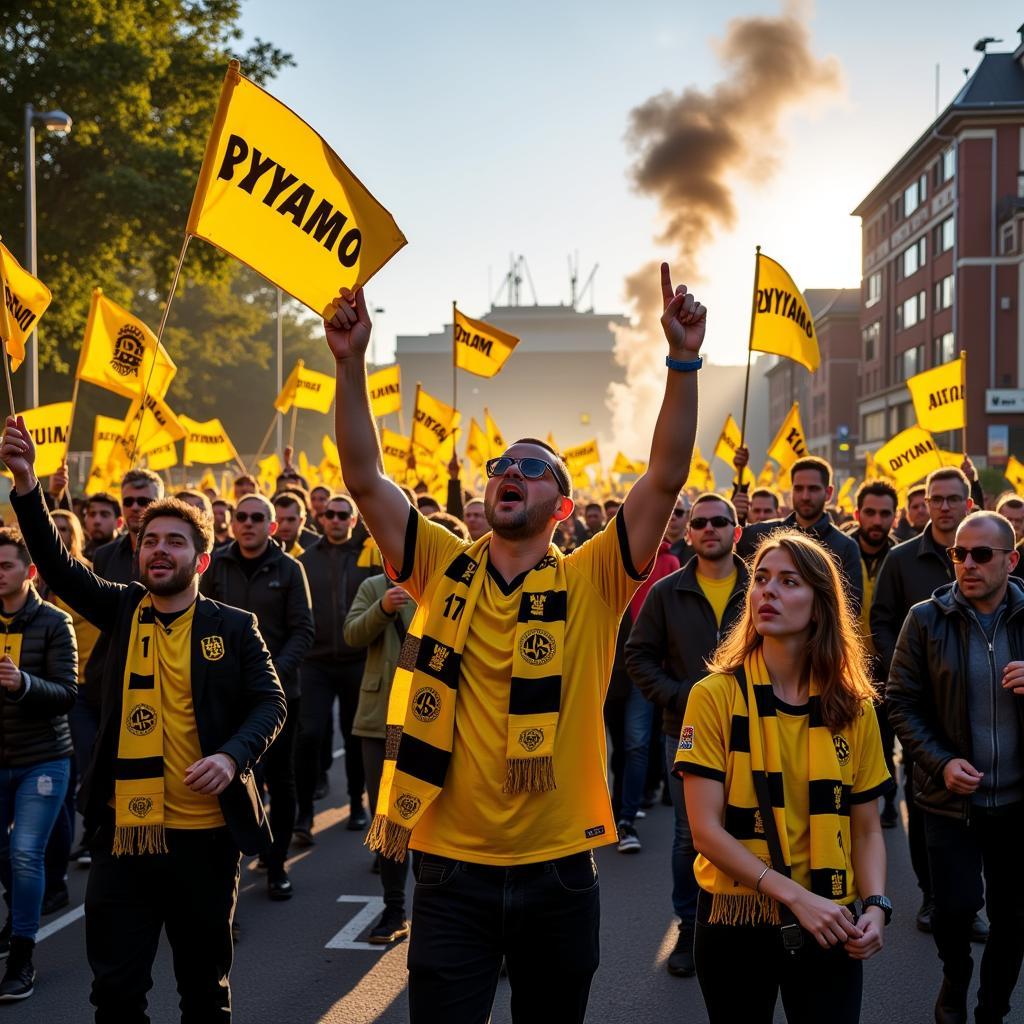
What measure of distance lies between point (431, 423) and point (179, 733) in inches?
486

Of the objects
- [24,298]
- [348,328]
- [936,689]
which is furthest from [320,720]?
[348,328]

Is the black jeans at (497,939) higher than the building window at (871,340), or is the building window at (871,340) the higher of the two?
the building window at (871,340)

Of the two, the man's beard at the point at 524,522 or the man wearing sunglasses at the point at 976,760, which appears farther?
the man wearing sunglasses at the point at 976,760

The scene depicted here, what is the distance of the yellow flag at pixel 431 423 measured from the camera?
16.1m

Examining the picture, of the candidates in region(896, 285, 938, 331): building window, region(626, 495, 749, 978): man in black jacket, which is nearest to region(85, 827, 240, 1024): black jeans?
region(626, 495, 749, 978): man in black jacket

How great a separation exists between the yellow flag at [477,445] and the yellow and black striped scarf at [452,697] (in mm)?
16174

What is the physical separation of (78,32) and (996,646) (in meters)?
24.7

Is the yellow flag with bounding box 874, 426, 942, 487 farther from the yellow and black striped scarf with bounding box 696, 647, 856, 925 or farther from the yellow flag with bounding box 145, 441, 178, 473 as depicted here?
the yellow and black striped scarf with bounding box 696, 647, 856, 925

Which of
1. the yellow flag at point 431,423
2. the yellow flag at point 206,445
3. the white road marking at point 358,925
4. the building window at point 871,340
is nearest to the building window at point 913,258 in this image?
the building window at point 871,340

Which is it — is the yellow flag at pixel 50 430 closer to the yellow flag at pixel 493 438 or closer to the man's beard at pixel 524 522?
the man's beard at pixel 524 522

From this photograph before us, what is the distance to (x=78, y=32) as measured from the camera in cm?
2473

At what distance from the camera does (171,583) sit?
13.4 ft

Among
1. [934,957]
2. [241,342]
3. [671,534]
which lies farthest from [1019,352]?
[934,957]

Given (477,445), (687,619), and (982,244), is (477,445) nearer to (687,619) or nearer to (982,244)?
(687,619)
